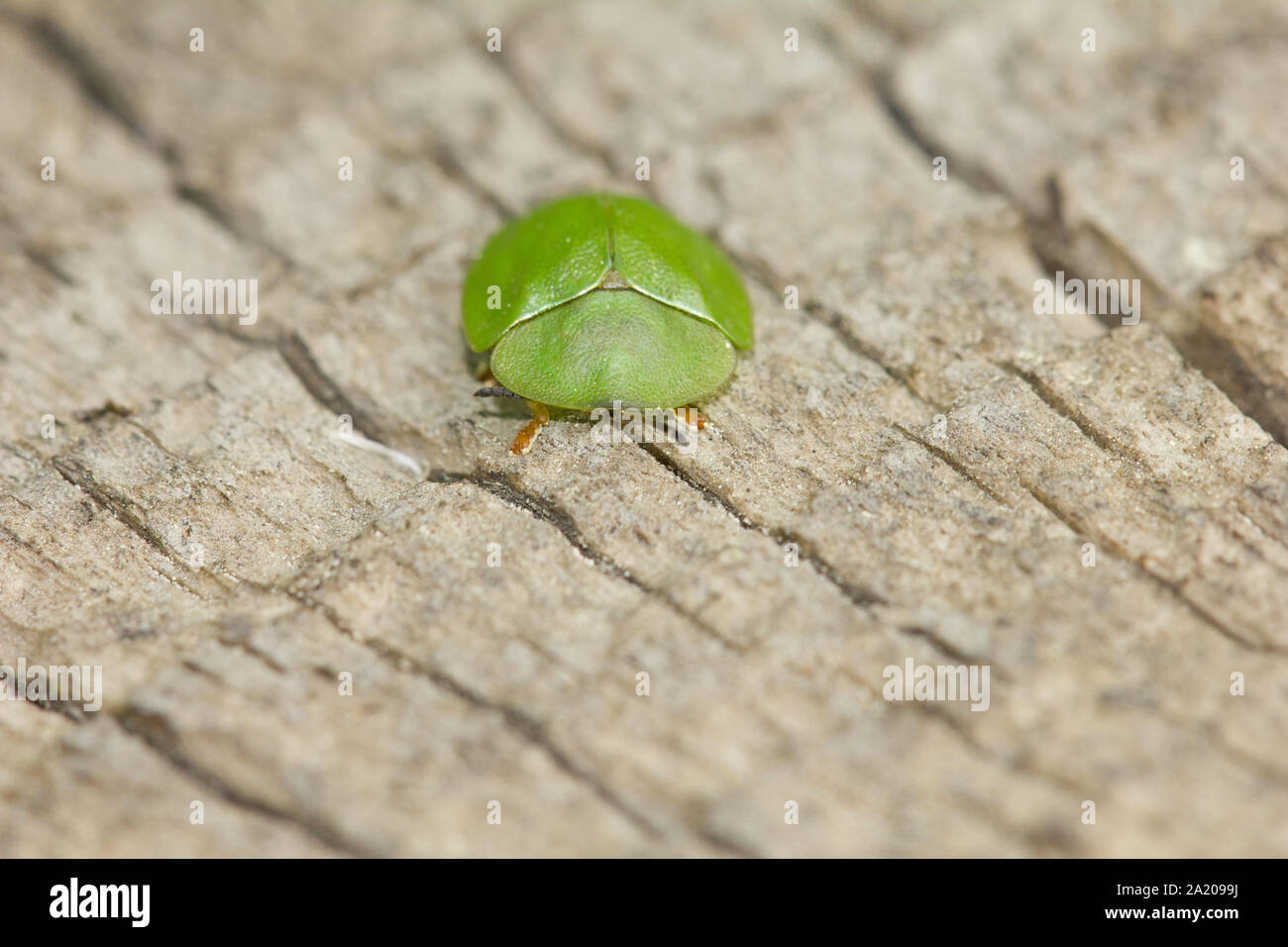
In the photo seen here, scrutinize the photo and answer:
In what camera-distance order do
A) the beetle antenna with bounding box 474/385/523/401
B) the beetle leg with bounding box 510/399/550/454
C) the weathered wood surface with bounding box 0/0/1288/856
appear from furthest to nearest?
the beetle antenna with bounding box 474/385/523/401
the beetle leg with bounding box 510/399/550/454
the weathered wood surface with bounding box 0/0/1288/856

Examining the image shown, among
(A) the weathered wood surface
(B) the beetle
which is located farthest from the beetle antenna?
(A) the weathered wood surface

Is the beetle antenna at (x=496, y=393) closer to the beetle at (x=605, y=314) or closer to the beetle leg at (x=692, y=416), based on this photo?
the beetle at (x=605, y=314)

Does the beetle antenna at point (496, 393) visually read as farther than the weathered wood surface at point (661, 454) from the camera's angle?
Yes

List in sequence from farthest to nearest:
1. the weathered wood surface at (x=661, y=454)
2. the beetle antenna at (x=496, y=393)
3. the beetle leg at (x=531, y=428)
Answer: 1. the beetle antenna at (x=496, y=393)
2. the beetle leg at (x=531, y=428)
3. the weathered wood surface at (x=661, y=454)

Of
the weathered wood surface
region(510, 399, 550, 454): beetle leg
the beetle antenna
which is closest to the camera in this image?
the weathered wood surface

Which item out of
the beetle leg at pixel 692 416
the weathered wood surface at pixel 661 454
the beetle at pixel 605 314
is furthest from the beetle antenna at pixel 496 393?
the beetle leg at pixel 692 416

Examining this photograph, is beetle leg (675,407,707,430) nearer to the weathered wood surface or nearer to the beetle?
the beetle
